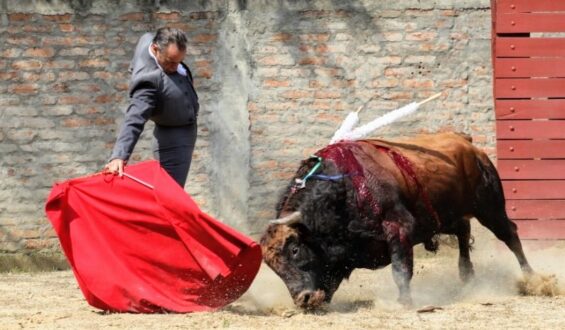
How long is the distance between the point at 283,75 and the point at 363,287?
2366mm

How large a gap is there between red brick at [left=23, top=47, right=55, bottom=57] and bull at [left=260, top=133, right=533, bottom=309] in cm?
315

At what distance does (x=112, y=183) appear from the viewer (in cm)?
694

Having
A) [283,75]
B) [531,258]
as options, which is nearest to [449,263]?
[531,258]

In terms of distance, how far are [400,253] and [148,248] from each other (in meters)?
1.61

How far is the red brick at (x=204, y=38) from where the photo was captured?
9844mm

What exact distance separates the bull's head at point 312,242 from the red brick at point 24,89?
3256 millimetres

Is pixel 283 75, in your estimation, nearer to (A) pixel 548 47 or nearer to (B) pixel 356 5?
(B) pixel 356 5

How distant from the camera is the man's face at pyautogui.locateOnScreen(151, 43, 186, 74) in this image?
22.9ft

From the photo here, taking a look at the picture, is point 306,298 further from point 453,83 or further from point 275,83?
point 453,83

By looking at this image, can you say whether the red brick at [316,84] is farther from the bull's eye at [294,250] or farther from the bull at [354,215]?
the bull's eye at [294,250]

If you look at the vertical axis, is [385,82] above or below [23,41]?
below

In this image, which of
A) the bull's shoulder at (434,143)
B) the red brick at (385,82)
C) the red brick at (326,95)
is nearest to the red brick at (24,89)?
the red brick at (326,95)

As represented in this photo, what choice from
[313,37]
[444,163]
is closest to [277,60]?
[313,37]

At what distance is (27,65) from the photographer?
972 centimetres
